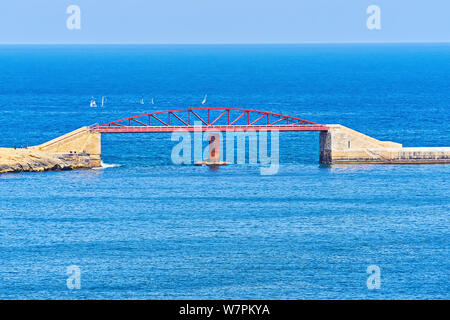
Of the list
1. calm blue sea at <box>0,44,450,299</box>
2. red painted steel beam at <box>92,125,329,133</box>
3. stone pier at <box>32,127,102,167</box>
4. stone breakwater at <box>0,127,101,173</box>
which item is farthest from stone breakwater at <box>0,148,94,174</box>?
red painted steel beam at <box>92,125,329,133</box>

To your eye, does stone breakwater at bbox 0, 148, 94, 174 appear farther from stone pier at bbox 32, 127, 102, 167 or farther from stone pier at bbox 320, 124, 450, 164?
stone pier at bbox 320, 124, 450, 164

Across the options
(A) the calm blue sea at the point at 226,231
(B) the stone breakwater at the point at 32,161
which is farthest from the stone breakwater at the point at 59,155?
(A) the calm blue sea at the point at 226,231

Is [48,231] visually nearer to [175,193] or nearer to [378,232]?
[175,193]

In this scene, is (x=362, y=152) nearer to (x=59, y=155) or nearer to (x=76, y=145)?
(x=76, y=145)

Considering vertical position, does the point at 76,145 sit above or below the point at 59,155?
above

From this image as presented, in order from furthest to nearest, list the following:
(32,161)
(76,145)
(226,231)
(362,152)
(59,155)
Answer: (362,152) < (76,145) < (59,155) < (32,161) < (226,231)

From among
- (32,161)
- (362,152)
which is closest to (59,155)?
(32,161)
